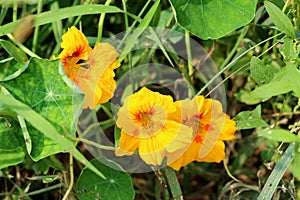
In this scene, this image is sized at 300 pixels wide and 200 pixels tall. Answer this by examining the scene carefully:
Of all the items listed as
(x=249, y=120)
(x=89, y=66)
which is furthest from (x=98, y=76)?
(x=249, y=120)

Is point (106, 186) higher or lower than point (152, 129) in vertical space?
lower

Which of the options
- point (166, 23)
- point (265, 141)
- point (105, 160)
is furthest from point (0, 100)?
point (265, 141)

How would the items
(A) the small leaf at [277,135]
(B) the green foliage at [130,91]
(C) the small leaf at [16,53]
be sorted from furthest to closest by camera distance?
(C) the small leaf at [16,53] → (B) the green foliage at [130,91] → (A) the small leaf at [277,135]

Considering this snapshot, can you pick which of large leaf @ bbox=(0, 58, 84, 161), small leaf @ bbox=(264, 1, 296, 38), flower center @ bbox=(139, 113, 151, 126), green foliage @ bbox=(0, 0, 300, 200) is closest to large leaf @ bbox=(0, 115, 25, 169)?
green foliage @ bbox=(0, 0, 300, 200)

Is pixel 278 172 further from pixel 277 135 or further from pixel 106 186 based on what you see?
pixel 106 186

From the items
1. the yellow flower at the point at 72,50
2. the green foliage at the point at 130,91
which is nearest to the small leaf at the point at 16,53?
the green foliage at the point at 130,91

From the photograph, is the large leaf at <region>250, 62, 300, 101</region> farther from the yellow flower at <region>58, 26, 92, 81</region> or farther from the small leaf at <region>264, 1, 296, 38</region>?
the yellow flower at <region>58, 26, 92, 81</region>

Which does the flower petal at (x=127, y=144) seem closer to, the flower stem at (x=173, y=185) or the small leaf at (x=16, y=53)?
the flower stem at (x=173, y=185)
